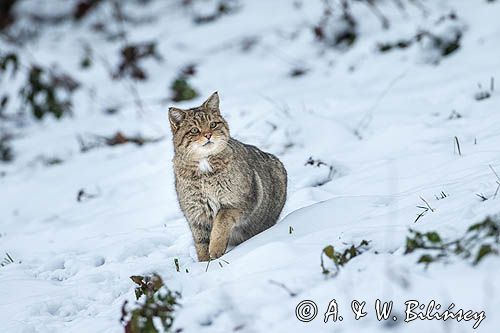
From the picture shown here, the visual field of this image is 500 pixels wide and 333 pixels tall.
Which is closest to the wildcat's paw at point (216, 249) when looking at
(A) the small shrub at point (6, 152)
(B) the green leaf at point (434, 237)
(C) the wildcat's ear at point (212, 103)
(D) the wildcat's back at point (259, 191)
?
(D) the wildcat's back at point (259, 191)

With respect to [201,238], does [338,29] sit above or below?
below

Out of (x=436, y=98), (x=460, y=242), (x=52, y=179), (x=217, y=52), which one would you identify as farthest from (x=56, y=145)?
(x=460, y=242)

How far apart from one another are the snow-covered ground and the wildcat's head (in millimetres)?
695

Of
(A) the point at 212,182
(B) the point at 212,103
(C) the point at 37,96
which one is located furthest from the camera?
(C) the point at 37,96

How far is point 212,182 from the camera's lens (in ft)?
15.2

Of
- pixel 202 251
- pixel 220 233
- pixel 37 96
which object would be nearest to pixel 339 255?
pixel 220 233

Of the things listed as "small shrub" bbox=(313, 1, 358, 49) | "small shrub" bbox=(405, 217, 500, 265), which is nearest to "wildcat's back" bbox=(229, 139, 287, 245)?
"small shrub" bbox=(405, 217, 500, 265)

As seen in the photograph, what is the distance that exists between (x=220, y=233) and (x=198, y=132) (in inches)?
27.7

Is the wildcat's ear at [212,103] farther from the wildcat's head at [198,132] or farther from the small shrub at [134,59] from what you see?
the small shrub at [134,59]

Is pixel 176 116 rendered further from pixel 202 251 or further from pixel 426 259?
pixel 426 259

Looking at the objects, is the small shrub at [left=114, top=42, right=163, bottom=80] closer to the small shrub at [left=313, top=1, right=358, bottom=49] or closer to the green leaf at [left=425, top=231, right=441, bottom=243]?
the small shrub at [left=313, top=1, right=358, bottom=49]

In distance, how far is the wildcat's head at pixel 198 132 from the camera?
4645 mm

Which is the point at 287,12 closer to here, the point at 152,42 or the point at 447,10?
the point at 152,42

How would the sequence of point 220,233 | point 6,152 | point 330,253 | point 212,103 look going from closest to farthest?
point 330,253, point 220,233, point 212,103, point 6,152
